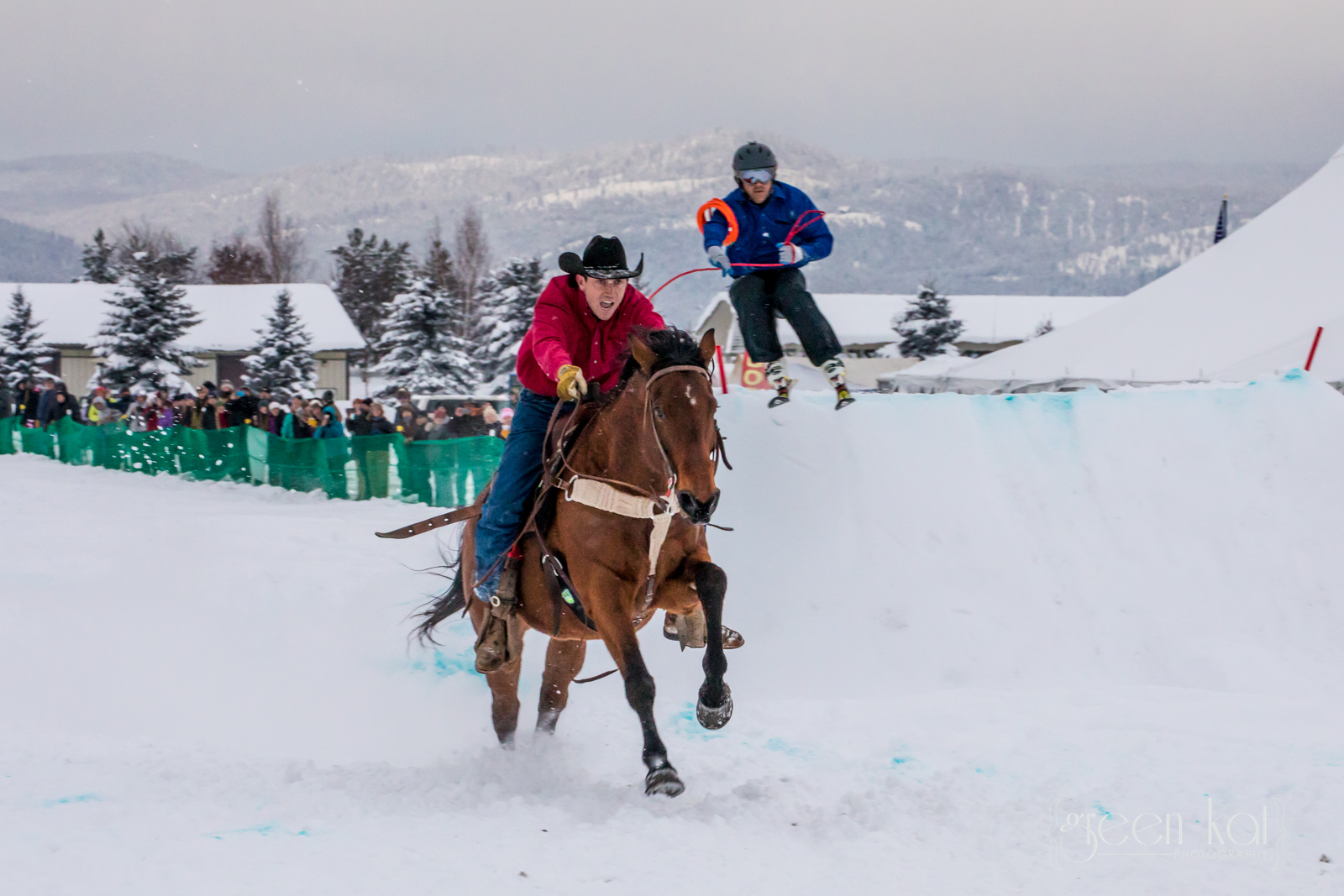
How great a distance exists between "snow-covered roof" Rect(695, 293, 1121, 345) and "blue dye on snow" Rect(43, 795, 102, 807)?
49195 mm

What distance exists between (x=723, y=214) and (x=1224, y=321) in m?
9.29

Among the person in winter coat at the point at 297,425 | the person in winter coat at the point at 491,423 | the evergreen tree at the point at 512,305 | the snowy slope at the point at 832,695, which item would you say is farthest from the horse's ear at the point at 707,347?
the evergreen tree at the point at 512,305

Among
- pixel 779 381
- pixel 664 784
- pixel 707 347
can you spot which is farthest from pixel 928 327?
pixel 664 784

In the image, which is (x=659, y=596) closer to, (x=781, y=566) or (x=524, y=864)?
(x=524, y=864)

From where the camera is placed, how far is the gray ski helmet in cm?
732

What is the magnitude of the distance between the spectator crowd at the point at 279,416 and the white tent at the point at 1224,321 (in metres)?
7.79

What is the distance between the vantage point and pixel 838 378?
788 centimetres

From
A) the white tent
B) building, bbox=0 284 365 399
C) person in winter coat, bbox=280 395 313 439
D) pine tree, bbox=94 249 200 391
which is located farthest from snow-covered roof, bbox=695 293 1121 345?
the white tent

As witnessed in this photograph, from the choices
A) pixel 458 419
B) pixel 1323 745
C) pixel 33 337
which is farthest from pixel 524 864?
pixel 33 337

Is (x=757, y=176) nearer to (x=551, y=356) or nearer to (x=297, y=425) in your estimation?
(x=551, y=356)

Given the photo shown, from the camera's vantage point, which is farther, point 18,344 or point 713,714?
point 18,344

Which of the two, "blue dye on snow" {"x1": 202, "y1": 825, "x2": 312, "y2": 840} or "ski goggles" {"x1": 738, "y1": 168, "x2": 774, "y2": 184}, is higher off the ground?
"ski goggles" {"x1": 738, "y1": 168, "x2": 774, "y2": 184}

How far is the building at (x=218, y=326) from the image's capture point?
171ft

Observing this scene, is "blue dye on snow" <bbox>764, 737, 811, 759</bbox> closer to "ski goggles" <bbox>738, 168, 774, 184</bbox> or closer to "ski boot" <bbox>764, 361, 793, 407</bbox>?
"ski boot" <bbox>764, 361, 793, 407</bbox>
